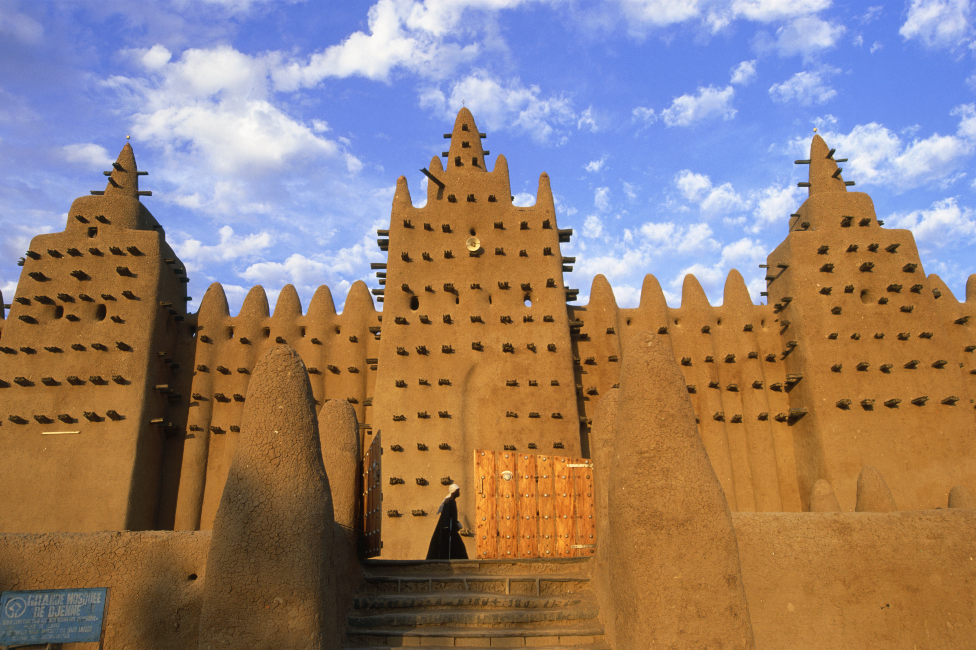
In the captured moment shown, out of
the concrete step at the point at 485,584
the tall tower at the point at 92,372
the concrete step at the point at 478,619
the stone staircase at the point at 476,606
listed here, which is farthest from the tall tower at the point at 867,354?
the tall tower at the point at 92,372

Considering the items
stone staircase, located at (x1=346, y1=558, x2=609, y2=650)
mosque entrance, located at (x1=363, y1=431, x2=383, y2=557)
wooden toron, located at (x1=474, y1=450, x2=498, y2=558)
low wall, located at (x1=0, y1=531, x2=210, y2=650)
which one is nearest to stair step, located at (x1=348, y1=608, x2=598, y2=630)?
stone staircase, located at (x1=346, y1=558, x2=609, y2=650)

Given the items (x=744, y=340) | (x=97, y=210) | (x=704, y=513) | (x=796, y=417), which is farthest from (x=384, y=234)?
(x=704, y=513)

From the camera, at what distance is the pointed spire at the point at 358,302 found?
57.5ft

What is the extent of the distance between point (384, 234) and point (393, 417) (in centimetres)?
483

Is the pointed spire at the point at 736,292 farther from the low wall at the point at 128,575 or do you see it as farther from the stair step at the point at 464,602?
the low wall at the point at 128,575

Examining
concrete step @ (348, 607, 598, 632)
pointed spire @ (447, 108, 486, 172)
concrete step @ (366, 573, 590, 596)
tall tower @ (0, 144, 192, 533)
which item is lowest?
concrete step @ (348, 607, 598, 632)

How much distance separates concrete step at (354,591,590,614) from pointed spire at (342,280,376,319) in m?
10.2

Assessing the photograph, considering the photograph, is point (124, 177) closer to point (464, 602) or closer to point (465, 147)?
point (465, 147)

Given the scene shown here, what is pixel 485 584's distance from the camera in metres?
8.45

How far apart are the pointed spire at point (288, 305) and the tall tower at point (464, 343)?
259 cm

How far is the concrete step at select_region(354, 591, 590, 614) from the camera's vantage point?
315 inches

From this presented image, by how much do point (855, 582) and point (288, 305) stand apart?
1394 cm

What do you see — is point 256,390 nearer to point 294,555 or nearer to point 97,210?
point 294,555

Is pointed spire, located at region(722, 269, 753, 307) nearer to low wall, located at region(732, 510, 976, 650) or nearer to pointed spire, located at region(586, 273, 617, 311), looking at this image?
pointed spire, located at region(586, 273, 617, 311)
